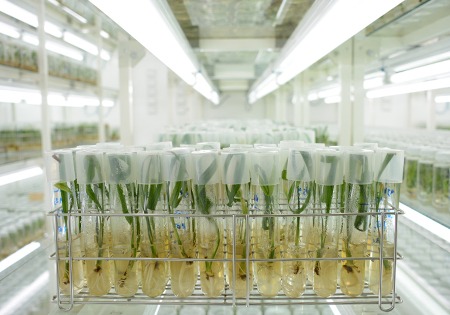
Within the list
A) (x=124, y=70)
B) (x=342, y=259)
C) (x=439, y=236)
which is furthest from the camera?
(x=124, y=70)

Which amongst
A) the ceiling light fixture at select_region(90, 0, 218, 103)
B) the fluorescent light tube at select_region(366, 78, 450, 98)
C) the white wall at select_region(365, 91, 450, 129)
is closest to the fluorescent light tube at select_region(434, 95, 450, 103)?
the fluorescent light tube at select_region(366, 78, 450, 98)

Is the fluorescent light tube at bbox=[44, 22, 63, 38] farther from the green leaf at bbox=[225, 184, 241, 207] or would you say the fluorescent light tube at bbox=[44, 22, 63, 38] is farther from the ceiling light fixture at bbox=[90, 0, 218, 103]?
the green leaf at bbox=[225, 184, 241, 207]

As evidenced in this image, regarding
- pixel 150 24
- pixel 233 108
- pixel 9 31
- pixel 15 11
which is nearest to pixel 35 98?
pixel 9 31

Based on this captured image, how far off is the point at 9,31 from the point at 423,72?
9.96 feet

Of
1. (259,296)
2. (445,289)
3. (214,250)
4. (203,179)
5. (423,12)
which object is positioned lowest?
(445,289)

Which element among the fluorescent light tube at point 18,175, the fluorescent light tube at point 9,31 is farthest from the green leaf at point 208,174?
the fluorescent light tube at point 9,31

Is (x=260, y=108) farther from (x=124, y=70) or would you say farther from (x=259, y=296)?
(x=259, y=296)

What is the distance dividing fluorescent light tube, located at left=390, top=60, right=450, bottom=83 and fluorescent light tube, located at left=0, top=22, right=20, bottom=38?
2879 millimetres

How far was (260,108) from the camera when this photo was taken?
1260 centimetres

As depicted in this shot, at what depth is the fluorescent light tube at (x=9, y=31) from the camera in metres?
3.21

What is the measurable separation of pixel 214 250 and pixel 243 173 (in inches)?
7.0

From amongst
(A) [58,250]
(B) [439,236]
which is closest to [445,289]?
(B) [439,236]

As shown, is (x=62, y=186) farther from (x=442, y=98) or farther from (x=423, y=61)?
(x=442, y=98)

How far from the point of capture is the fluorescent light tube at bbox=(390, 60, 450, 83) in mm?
1948
